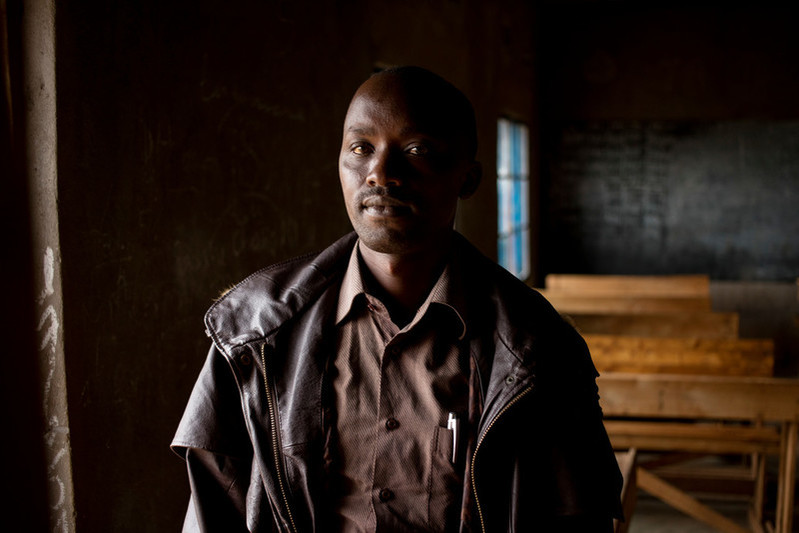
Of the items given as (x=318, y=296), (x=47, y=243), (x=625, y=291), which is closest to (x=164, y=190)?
(x=47, y=243)

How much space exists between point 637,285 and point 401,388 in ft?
17.6

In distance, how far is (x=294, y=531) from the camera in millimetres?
1229

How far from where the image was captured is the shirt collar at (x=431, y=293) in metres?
1.26

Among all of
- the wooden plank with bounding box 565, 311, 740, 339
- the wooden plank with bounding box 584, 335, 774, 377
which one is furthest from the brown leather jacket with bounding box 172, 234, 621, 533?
the wooden plank with bounding box 565, 311, 740, 339

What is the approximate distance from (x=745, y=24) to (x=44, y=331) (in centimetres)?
777

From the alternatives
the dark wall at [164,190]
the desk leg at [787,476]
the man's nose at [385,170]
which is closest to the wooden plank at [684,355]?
the desk leg at [787,476]

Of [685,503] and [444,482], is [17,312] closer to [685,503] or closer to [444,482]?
[444,482]

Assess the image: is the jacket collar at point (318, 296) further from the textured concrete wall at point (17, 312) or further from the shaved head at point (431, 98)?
the textured concrete wall at point (17, 312)

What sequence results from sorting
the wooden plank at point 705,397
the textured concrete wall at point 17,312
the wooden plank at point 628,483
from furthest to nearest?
the wooden plank at point 705,397 → the wooden plank at point 628,483 → the textured concrete wall at point 17,312

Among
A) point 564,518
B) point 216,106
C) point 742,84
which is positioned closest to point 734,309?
point 742,84

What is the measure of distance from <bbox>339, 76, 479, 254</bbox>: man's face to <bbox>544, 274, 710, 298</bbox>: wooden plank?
199 inches

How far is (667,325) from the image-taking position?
4625 mm

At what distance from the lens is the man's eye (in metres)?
1.21

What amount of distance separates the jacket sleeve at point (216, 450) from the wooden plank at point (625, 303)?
407 cm
